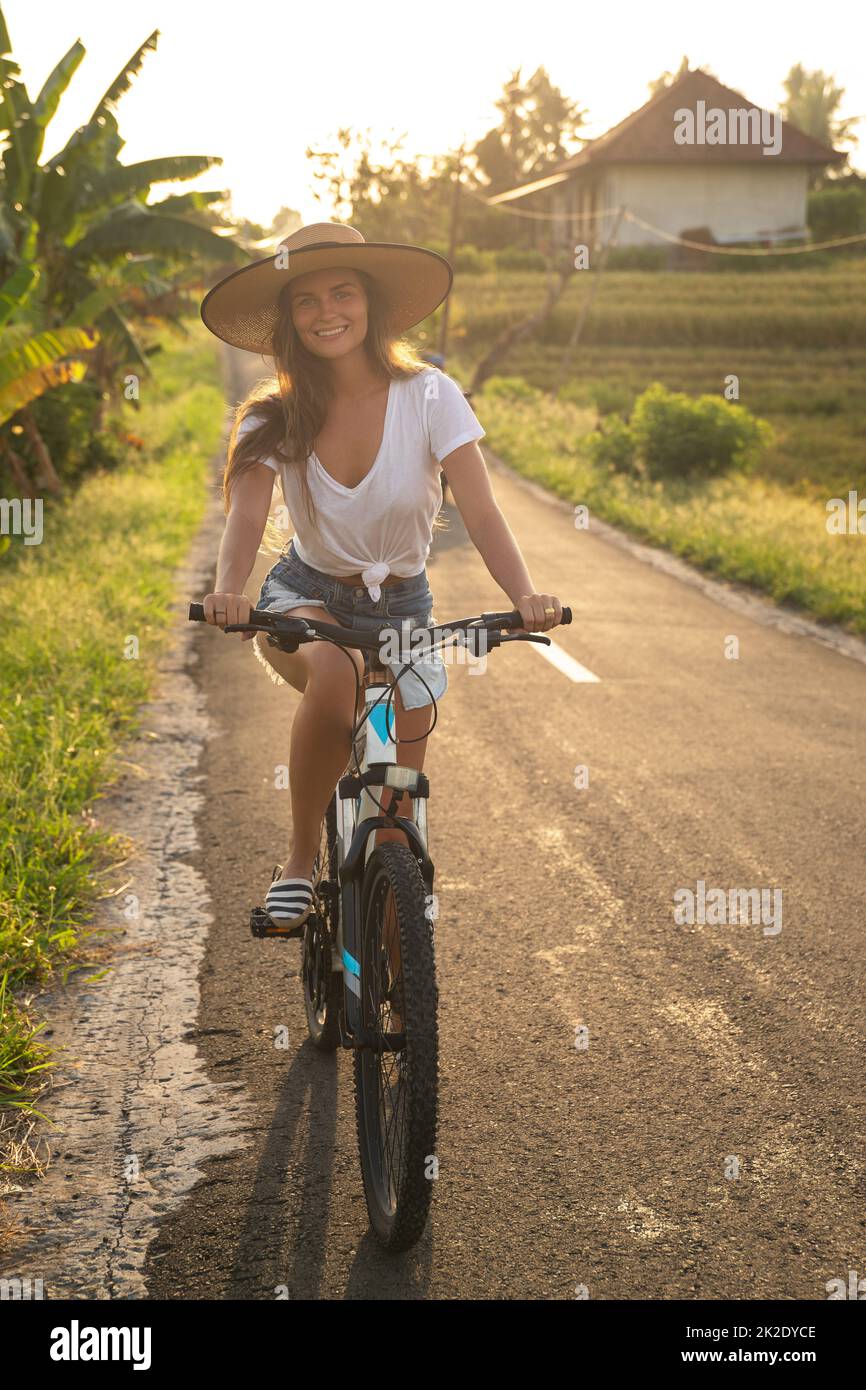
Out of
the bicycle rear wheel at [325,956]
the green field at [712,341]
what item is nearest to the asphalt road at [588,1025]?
the bicycle rear wheel at [325,956]

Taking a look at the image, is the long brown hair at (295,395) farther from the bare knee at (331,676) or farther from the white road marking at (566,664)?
the white road marking at (566,664)

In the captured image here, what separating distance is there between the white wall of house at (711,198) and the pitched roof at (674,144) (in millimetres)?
512

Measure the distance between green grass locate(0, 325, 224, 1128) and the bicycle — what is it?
3.68 feet

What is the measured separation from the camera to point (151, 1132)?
363 centimetres

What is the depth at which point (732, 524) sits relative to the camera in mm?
14867

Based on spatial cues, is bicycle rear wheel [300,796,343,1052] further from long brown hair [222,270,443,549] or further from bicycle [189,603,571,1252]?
long brown hair [222,270,443,549]

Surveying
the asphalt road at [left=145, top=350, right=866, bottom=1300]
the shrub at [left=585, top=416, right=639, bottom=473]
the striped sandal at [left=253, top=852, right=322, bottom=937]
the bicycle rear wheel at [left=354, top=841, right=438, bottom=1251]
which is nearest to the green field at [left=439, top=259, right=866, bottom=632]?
the shrub at [left=585, top=416, right=639, bottom=473]

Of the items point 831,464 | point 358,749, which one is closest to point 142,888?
point 358,749

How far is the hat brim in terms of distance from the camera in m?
3.56

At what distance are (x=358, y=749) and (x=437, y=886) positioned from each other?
2.17 metres

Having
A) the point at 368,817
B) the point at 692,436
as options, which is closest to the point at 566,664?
the point at 368,817

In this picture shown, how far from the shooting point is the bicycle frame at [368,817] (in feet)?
10.5

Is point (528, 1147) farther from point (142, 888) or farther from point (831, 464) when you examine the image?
point (831, 464)

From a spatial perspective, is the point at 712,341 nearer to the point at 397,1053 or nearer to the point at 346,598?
the point at 346,598
